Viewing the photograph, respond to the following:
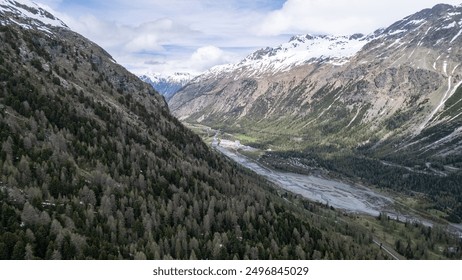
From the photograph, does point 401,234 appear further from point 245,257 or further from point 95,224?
point 95,224

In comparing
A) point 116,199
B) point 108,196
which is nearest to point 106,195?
point 108,196

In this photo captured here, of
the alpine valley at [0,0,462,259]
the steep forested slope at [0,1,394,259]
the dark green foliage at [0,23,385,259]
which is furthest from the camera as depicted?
the alpine valley at [0,0,462,259]

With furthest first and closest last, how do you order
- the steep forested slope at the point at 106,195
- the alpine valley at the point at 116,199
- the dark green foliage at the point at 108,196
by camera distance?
the alpine valley at the point at 116,199 < the steep forested slope at the point at 106,195 < the dark green foliage at the point at 108,196

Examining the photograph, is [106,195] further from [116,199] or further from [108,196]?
[116,199]

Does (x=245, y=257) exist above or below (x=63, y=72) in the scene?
below

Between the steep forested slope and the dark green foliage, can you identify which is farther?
the steep forested slope

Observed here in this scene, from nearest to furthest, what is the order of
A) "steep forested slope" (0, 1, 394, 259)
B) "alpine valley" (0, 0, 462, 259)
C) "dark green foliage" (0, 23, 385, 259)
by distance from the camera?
1. "dark green foliage" (0, 23, 385, 259)
2. "steep forested slope" (0, 1, 394, 259)
3. "alpine valley" (0, 0, 462, 259)

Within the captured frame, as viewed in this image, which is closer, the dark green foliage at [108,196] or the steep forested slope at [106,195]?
the dark green foliage at [108,196]

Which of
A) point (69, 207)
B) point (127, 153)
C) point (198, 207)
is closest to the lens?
point (69, 207)

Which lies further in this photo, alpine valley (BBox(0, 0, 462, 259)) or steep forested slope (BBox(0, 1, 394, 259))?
alpine valley (BBox(0, 0, 462, 259))

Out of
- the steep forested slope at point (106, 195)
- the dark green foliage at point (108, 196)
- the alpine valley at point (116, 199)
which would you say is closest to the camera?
the dark green foliage at point (108, 196)

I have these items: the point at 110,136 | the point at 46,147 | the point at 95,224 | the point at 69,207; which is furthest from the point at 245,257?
the point at 110,136
